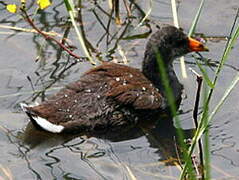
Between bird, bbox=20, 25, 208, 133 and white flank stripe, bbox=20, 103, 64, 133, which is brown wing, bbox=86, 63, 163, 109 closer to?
bird, bbox=20, 25, 208, 133

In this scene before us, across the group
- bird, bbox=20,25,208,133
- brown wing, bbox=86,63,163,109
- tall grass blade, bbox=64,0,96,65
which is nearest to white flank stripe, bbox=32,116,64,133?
bird, bbox=20,25,208,133

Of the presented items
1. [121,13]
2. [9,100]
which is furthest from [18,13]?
[9,100]

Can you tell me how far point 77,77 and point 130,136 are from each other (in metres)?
0.88

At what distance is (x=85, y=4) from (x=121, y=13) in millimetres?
409

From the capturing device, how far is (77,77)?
7.02 meters

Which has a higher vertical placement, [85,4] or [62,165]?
[85,4]

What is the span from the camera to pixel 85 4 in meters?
8.17

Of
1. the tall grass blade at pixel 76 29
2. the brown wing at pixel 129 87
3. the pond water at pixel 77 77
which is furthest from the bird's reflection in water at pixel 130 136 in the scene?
the tall grass blade at pixel 76 29

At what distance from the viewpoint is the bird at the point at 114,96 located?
6.31 meters

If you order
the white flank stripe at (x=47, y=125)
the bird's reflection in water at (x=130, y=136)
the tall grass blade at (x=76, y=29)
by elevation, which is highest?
the tall grass blade at (x=76, y=29)

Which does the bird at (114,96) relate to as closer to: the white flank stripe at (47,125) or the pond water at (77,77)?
the white flank stripe at (47,125)

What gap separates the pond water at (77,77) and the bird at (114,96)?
0.42ft

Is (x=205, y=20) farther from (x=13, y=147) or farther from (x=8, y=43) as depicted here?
(x=13, y=147)

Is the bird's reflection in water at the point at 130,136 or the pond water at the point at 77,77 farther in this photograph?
the bird's reflection in water at the point at 130,136
